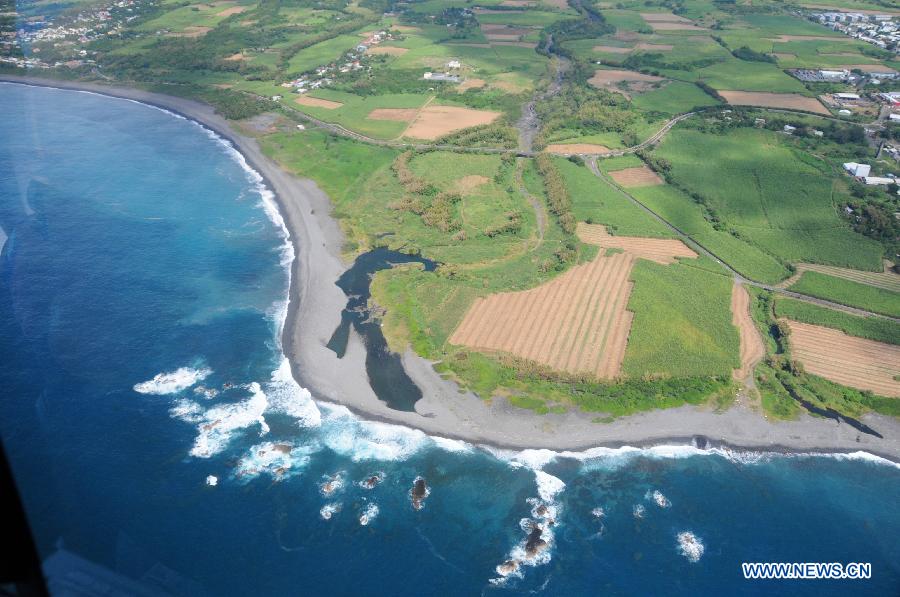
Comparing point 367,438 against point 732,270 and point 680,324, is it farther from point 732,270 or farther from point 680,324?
point 732,270

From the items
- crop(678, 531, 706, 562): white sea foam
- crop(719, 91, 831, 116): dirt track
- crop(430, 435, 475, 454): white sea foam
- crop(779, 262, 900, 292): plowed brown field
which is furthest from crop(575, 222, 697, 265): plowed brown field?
crop(719, 91, 831, 116): dirt track

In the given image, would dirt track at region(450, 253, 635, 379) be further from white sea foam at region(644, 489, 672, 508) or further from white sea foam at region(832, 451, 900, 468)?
white sea foam at region(832, 451, 900, 468)

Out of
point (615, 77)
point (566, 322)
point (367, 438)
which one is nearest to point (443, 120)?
point (615, 77)

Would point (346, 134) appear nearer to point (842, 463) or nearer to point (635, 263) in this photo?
point (635, 263)

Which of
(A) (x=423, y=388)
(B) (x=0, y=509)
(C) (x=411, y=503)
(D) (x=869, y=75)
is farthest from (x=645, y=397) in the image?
(D) (x=869, y=75)

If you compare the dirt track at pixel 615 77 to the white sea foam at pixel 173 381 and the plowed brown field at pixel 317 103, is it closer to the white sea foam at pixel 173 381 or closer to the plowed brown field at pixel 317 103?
the plowed brown field at pixel 317 103

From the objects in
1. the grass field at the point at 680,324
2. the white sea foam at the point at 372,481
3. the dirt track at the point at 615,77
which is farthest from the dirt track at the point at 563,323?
the dirt track at the point at 615,77
